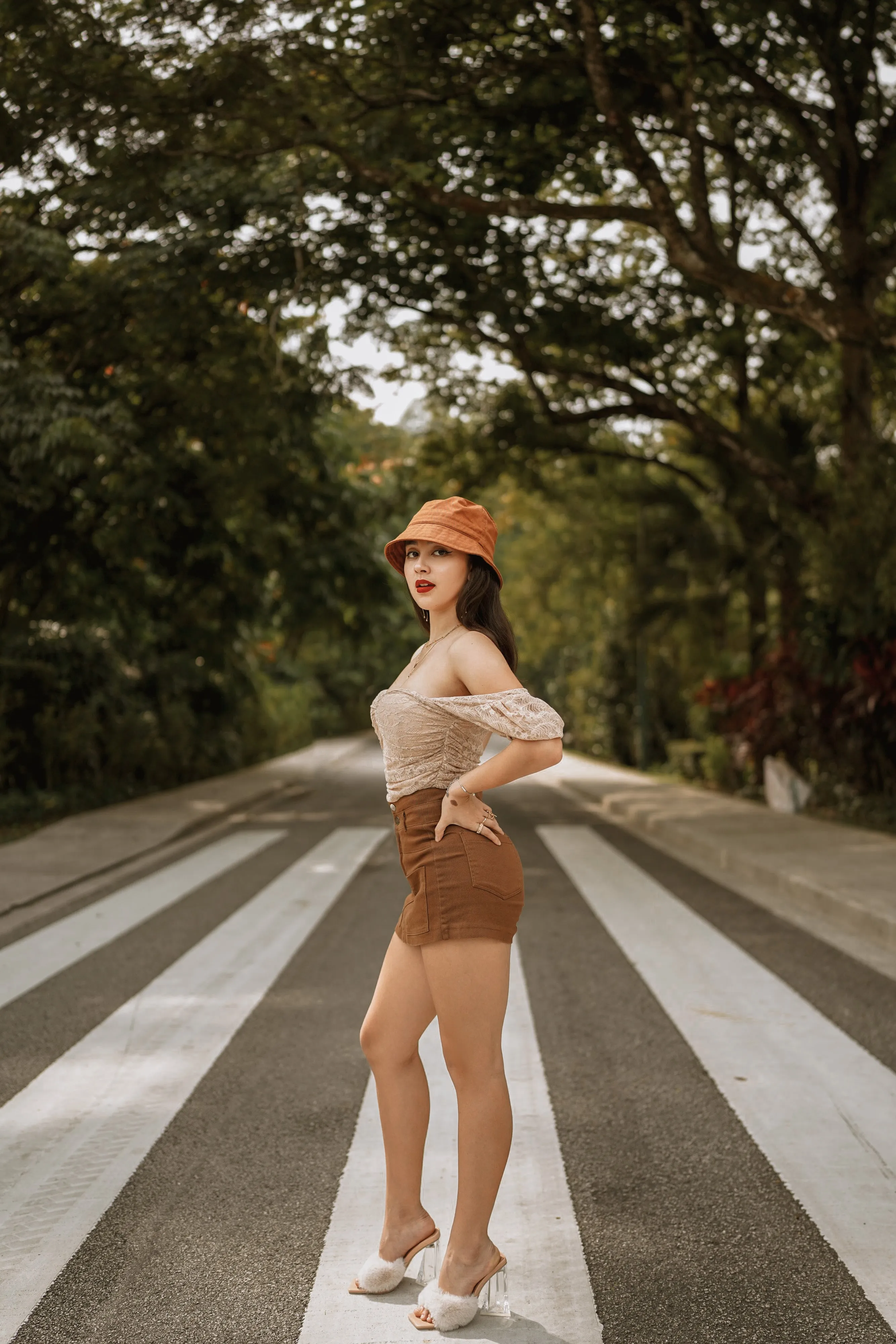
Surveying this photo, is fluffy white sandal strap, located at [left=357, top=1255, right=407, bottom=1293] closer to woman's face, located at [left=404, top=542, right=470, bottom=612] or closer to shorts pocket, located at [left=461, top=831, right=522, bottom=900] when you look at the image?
shorts pocket, located at [left=461, top=831, right=522, bottom=900]

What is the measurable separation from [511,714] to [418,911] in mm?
523

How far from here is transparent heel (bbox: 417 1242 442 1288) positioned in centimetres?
311

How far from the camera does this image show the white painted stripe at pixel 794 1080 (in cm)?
338

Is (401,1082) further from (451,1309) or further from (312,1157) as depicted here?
(312,1157)

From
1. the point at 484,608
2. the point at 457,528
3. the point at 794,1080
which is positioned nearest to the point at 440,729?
the point at 484,608

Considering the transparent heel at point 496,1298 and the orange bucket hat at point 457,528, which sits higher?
the orange bucket hat at point 457,528

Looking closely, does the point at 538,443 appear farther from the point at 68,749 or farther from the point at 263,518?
the point at 68,749

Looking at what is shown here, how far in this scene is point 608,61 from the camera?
11273mm

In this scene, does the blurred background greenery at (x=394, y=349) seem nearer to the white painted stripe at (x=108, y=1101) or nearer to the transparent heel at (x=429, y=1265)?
the white painted stripe at (x=108, y=1101)

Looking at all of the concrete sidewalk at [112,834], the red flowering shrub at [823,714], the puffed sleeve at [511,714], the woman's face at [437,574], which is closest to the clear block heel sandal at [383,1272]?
the puffed sleeve at [511,714]

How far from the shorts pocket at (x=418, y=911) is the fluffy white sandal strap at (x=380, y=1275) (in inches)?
31.8

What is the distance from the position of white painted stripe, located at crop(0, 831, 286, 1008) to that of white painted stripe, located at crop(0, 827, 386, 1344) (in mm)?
662

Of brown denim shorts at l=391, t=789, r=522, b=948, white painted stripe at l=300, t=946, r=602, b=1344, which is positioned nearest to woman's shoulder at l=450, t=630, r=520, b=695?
brown denim shorts at l=391, t=789, r=522, b=948

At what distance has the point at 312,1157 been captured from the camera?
12.8ft
